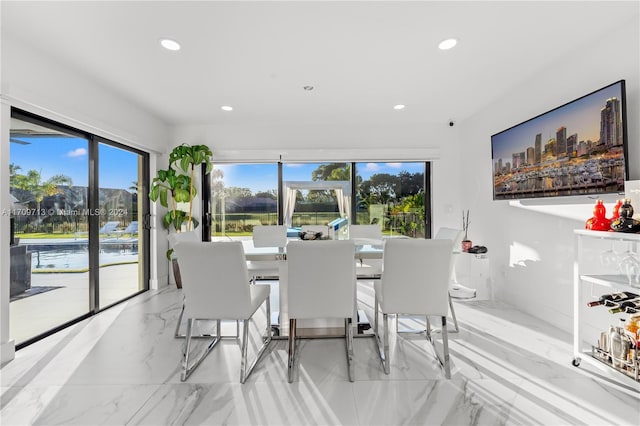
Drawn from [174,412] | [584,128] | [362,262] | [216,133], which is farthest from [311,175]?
[174,412]

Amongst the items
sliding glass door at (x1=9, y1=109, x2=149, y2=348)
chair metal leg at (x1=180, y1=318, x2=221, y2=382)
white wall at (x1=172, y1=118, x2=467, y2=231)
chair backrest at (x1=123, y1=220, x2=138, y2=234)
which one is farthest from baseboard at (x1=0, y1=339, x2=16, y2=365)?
white wall at (x1=172, y1=118, x2=467, y2=231)

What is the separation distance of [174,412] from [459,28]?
3103mm

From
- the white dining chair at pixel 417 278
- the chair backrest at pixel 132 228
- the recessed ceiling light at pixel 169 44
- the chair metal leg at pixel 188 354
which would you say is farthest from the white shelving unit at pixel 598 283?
the chair backrest at pixel 132 228

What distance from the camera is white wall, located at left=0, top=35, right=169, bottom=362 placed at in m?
2.11

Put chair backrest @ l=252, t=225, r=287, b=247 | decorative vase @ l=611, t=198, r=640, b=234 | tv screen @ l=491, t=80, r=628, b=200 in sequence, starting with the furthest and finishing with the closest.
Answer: chair backrest @ l=252, t=225, r=287, b=247
tv screen @ l=491, t=80, r=628, b=200
decorative vase @ l=611, t=198, r=640, b=234

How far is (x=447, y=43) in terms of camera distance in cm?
221

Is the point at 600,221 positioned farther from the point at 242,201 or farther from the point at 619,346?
the point at 242,201

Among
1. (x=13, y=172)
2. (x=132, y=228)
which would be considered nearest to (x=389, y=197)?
(x=132, y=228)

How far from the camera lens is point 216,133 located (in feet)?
14.4

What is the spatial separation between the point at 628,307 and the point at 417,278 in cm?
128

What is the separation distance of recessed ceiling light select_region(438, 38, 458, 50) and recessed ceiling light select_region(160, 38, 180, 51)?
208 centimetres

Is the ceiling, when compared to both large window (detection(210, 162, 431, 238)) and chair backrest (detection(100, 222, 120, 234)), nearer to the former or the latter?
large window (detection(210, 162, 431, 238))

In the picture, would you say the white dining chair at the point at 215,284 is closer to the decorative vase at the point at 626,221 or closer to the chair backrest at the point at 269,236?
the chair backrest at the point at 269,236

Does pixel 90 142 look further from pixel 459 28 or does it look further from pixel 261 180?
pixel 459 28
